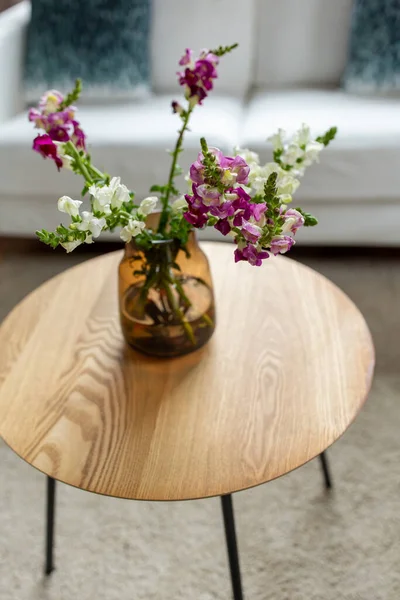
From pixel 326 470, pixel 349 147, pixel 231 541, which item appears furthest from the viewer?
pixel 349 147

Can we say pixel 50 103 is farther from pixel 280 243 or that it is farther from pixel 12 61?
pixel 12 61

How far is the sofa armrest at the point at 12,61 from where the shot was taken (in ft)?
6.81

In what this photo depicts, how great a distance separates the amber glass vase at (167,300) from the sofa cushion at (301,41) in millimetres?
1454

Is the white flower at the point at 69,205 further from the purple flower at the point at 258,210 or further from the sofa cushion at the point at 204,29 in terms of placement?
the sofa cushion at the point at 204,29

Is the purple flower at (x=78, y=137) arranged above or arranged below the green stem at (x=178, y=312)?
above

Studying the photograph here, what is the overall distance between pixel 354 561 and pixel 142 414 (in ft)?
1.93

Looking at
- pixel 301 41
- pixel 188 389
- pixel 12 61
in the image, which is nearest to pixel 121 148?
pixel 12 61

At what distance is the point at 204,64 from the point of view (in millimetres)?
953

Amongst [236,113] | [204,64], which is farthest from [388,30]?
[204,64]

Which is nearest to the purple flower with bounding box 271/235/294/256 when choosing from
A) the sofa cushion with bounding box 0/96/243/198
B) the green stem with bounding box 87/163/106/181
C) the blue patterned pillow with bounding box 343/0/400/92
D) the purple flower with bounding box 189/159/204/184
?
the purple flower with bounding box 189/159/204/184

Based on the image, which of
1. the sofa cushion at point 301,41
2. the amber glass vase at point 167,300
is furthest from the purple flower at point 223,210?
the sofa cushion at point 301,41

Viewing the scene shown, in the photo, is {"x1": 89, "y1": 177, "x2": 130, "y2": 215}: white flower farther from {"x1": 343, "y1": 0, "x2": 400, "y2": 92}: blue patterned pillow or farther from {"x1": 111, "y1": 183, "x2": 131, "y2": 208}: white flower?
{"x1": 343, "y1": 0, "x2": 400, "y2": 92}: blue patterned pillow

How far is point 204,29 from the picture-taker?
7.09 feet

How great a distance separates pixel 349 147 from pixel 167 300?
0.99 meters
